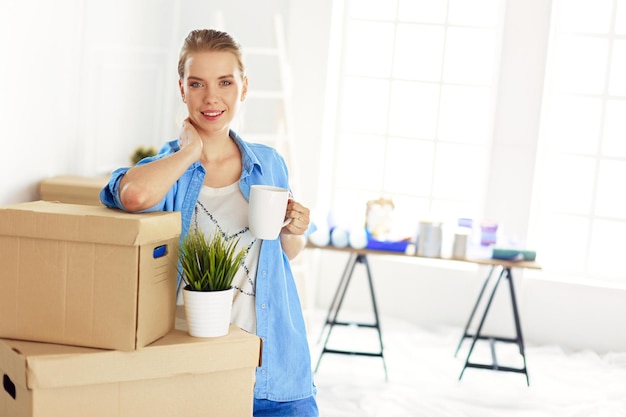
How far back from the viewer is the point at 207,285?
2.01 meters

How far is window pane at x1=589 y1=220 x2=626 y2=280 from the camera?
522cm

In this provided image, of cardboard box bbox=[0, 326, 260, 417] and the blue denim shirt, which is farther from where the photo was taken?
the blue denim shirt

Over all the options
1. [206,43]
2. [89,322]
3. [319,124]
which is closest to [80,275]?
[89,322]

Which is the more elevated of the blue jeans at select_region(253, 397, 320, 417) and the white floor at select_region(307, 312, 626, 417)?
the blue jeans at select_region(253, 397, 320, 417)

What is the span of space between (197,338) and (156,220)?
307mm

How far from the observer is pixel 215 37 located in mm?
2254

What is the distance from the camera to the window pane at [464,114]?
213 inches

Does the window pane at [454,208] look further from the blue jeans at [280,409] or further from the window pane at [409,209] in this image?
the blue jeans at [280,409]

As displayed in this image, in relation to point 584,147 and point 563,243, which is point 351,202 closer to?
point 563,243

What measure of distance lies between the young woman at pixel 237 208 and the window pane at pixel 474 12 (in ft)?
10.8

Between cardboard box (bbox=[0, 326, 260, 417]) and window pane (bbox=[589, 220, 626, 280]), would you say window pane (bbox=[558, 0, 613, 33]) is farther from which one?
cardboard box (bbox=[0, 326, 260, 417])

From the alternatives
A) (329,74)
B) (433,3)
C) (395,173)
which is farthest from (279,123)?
(433,3)

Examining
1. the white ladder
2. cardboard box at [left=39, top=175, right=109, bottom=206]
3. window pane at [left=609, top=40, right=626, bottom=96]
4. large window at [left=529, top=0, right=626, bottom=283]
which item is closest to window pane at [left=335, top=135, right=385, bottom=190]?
the white ladder

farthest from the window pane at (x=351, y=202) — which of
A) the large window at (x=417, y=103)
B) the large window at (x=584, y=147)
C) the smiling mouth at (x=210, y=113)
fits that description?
the smiling mouth at (x=210, y=113)
